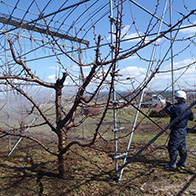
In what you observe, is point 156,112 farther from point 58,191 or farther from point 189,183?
point 58,191

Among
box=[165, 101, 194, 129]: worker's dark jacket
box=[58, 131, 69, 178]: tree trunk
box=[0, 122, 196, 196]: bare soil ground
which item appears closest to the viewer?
box=[0, 122, 196, 196]: bare soil ground

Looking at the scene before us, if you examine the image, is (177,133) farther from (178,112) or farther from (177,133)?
(178,112)

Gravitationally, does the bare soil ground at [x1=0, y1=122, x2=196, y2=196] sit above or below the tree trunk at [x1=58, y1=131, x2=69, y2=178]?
below

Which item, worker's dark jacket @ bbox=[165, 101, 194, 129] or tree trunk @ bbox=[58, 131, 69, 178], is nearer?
tree trunk @ bbox=[58, 131, 69, 178]

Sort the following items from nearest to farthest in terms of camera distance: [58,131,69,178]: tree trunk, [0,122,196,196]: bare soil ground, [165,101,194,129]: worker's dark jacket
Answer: [0,122,196,196]: bare soil ground
[58,131,69,178]: tree trunk
[165,101,194,129]: worker's dark jacket

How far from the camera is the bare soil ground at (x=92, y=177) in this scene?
2.76 meters

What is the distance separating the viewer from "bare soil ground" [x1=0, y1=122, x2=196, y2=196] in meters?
2.76

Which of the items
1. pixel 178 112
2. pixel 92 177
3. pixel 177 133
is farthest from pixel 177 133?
Result: pixel 92 177

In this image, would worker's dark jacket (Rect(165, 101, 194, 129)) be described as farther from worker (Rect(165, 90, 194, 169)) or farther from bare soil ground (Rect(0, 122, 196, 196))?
bare soil ground (Rect(0, 122, 196, 196))

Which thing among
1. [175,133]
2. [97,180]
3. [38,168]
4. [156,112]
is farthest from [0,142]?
[156,112]

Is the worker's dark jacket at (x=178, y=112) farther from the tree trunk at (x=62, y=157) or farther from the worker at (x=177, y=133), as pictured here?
the tree trunk at (x=62, y=157)

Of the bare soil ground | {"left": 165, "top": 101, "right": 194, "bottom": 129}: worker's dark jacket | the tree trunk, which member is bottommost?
the bare soil ground

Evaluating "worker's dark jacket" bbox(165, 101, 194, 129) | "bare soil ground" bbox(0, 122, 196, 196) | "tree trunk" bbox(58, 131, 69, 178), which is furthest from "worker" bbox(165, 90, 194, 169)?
"tree trunk" bbox(58, 131, 69, 178)

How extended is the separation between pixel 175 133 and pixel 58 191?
92.5 inches
